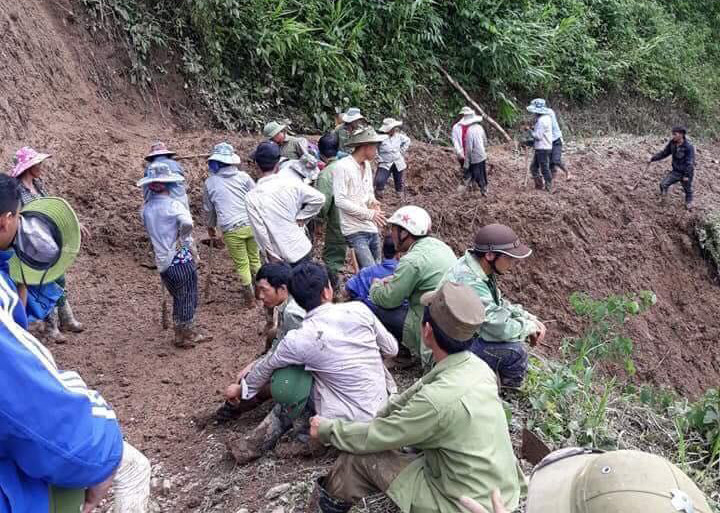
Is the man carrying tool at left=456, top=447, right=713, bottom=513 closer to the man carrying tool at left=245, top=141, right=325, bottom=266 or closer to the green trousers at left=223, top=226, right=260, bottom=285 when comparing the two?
the man carrying tool at left=245, top=141, right=325, bottom=266

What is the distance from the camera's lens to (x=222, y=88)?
39.6ft

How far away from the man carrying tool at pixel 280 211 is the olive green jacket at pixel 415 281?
4.13ft

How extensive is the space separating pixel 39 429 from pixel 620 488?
4.98 ft

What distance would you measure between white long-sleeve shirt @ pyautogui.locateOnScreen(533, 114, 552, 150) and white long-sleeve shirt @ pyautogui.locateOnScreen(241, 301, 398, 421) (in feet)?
29.2

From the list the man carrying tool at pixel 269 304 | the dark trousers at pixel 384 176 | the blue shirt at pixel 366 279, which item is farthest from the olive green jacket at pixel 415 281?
the dark trousers at pixel 384 176

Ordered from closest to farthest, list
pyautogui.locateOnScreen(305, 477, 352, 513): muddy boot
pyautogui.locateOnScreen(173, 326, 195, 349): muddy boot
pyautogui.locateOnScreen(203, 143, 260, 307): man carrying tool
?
pyautogui.locateOnScreen(305, 477, 352, 513): muddy boot → pyautogui.locateOnScreen(173, 326, 195, 349): muddy boot → pyautogui.locateOnScreen(203, 143, 260, 307): man carrying tool

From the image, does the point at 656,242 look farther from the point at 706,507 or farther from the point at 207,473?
the point at 706,507

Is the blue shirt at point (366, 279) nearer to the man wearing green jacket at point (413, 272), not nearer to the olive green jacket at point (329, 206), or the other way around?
the man wearing green jacket at point (413, 272)

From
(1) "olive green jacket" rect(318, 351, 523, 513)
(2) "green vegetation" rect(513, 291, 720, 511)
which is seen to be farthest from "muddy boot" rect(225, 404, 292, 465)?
(2) "green vegetation" rect(513, 291, 720, 511)

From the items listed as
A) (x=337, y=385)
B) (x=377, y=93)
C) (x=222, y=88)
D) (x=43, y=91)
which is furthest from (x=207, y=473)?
(x=377, y=93)

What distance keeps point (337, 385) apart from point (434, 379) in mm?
944

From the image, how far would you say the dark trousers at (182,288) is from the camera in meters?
Answer: 5.72

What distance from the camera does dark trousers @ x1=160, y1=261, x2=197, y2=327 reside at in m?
5.72

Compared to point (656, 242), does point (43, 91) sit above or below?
above
